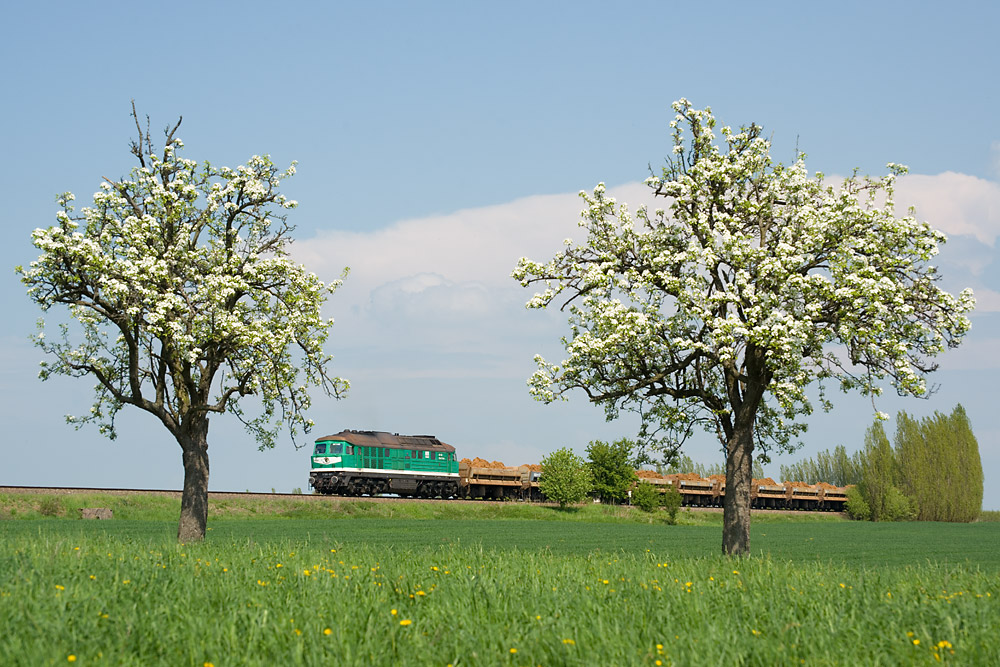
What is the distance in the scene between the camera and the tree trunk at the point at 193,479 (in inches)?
976

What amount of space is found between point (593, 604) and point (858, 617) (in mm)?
3523

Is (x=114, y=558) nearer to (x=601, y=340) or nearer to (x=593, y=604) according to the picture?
(x=593, y=604)

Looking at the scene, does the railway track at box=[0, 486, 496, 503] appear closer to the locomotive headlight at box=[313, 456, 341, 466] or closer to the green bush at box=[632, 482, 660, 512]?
the locomotive headlight at box=[313, 456, 341, 466]

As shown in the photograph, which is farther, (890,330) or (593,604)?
(890,330)

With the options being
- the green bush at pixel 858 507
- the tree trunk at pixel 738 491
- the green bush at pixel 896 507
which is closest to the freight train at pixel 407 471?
the green bush at pixel 858 507

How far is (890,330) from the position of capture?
22188 mm

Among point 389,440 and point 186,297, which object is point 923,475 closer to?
point 389,440

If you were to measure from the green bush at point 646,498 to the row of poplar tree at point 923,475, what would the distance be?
39106mm

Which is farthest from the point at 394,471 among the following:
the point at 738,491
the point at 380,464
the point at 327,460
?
the point at 738,491

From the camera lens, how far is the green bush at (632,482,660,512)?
234 feet

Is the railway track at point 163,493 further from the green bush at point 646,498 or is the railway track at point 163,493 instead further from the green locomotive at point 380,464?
the green bush at point 646,498

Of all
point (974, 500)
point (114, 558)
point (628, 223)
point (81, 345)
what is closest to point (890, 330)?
point (628, 223)

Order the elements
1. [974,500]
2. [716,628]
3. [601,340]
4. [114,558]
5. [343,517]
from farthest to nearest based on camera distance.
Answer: [974,500] → [343,517] → [601,340] → [114,558] → [716,628]

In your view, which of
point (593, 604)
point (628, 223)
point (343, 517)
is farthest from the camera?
point (343, 517)
